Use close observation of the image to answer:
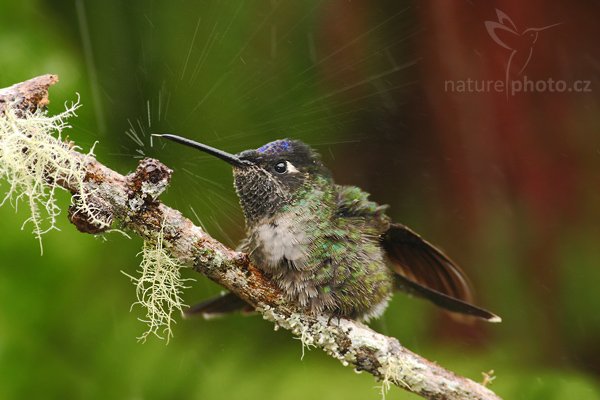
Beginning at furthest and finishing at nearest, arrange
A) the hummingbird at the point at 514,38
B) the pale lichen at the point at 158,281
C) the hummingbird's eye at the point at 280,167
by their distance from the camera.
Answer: the hummingbird at the point at 514,38 < the hummingbird's eye at the point at 280,167 < the pale lichen at the point at 158,281

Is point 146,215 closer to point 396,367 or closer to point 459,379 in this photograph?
point 396,367

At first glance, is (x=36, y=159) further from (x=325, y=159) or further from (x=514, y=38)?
(x=514, y=38)

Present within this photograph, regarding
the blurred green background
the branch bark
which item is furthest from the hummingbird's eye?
the blurred green background

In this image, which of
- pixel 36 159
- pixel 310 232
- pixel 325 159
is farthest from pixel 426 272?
pixel 36 159

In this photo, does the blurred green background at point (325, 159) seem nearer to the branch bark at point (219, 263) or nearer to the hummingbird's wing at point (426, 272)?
the hummingbird's wing at point (426, 272)

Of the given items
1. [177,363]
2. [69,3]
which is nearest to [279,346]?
[177,363]

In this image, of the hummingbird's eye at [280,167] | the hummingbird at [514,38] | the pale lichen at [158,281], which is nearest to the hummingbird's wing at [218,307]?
the pale lichen at [158,281]
